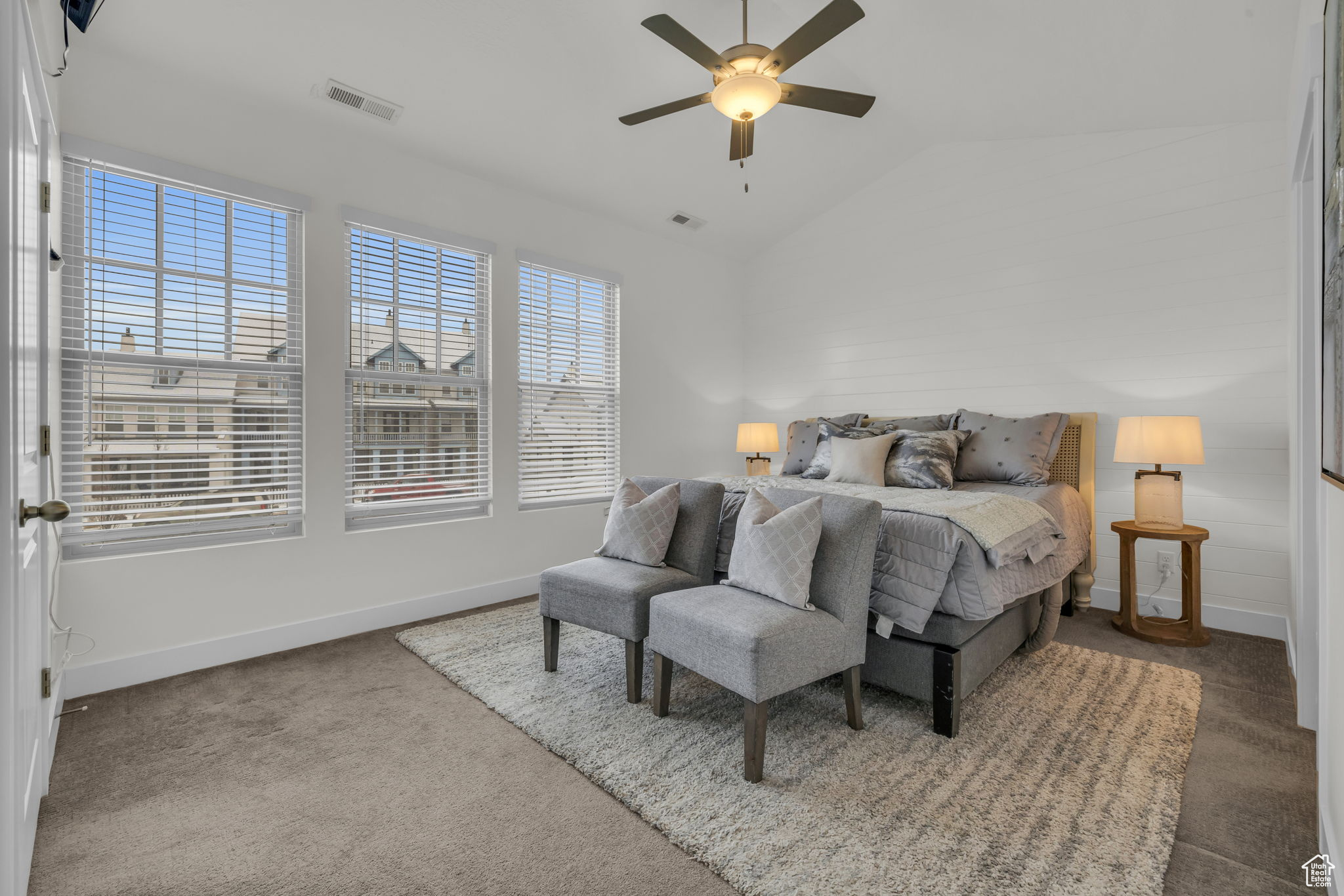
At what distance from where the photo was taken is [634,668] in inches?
98.0

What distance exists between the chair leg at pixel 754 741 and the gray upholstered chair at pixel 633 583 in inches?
24.3

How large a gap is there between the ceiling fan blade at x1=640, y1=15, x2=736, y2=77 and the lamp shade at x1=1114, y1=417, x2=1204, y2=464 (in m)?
2.65

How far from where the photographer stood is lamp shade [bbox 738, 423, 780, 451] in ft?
16.5

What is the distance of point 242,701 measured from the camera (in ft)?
8.40

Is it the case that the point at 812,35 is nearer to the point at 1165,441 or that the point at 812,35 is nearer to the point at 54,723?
the point at 1165,441

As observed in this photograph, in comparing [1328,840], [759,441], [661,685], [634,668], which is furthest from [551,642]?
[759,441]

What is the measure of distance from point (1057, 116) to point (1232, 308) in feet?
4.68

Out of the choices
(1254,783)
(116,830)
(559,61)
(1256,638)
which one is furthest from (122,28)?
(1256,638)

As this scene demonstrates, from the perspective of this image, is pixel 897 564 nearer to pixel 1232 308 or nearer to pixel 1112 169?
pixel 1232 308

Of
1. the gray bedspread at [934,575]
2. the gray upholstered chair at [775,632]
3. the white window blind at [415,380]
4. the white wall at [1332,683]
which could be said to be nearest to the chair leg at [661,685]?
the gray upholstered chair at [775,632]

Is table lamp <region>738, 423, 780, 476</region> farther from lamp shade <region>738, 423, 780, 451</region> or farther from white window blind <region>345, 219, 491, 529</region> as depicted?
white window blind <region>345, 219, 491, 529</region>

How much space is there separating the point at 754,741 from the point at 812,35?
2.39 m

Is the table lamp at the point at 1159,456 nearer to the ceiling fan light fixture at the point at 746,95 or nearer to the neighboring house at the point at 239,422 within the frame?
the ceiling fan light fixture at the point at 746,95

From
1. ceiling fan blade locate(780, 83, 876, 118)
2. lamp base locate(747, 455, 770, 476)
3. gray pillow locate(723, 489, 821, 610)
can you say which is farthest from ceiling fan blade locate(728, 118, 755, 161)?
lamp base locate(747, 455, 770, 476)
